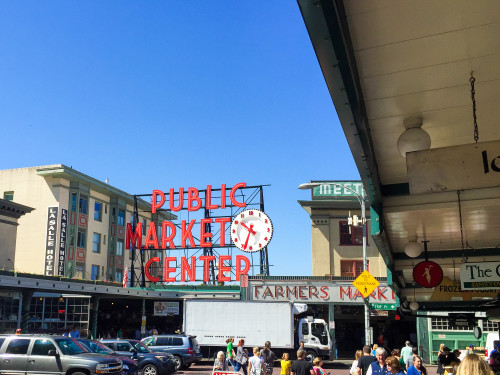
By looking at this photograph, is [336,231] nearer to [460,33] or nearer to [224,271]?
[224,271]

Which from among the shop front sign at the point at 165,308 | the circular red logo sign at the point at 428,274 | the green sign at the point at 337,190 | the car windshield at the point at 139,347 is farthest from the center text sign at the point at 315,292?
→ the circular red logo sign at the point at 428,274

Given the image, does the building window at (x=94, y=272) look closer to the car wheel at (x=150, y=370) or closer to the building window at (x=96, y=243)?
the building window at (x=96, y=243)

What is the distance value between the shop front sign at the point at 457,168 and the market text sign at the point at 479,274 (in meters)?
3.54

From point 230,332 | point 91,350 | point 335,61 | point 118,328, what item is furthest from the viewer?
point 118,328

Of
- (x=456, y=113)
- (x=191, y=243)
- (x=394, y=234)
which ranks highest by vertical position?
(x=191, y=243)

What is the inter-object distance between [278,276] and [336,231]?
19.8ft

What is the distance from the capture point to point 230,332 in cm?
3070

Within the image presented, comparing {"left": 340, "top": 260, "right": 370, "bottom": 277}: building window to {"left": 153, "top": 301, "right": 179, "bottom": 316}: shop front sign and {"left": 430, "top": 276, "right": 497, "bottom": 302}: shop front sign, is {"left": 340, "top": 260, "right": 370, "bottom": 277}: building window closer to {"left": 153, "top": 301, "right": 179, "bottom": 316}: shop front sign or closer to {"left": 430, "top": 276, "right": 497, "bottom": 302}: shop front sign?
{"left": 153, "top": 301, "right": 179, "bottom": 316}: shop front sign

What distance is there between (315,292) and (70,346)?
73.3 feet

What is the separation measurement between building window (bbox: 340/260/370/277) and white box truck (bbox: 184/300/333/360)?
9266 millimetres

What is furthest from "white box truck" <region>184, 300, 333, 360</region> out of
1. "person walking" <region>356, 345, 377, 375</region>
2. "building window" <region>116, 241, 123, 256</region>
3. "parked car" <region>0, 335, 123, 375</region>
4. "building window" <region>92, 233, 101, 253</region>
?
"building window" <region>116, 241, 123, 256</region>

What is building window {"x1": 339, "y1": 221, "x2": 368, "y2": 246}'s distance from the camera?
39812 millimetres

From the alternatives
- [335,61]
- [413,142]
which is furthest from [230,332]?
[335,61]

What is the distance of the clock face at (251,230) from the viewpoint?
42622 millimetres
